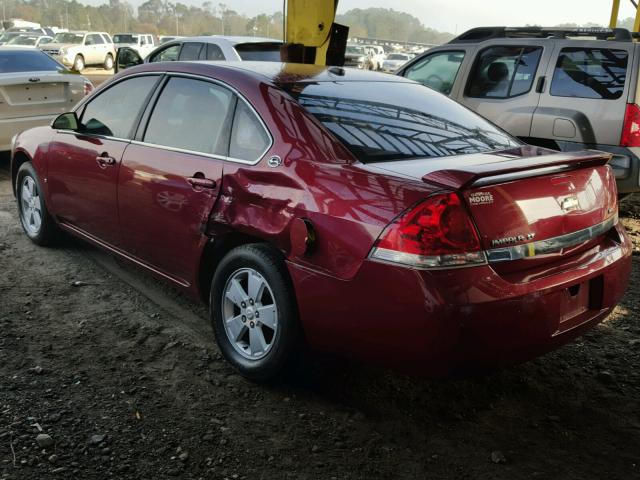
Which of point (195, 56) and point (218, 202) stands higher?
point (195, 56)

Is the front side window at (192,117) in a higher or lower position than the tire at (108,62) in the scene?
lower

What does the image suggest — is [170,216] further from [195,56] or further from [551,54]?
[195,56]

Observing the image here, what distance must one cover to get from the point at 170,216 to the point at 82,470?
58.0 inches

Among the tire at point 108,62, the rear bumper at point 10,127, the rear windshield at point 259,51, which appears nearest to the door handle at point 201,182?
the rear bumper at point 10,127

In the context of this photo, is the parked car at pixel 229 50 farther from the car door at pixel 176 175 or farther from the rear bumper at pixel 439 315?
the rear bumper at pixel 439 315

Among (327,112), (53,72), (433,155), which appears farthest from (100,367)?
Answer: (53,72)

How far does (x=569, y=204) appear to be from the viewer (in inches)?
117

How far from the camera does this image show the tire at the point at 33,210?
17.4 ft

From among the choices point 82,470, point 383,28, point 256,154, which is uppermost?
point 383,28

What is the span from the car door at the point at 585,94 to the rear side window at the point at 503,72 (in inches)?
9.8

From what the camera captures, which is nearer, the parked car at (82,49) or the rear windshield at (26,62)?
the rear windshield at (26,62)

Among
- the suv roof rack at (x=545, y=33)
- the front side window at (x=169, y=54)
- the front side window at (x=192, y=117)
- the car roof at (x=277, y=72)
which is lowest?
the front side window at (x=192, y=117)

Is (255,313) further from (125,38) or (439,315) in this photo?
(125,38)

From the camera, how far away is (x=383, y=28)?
159750 mm
